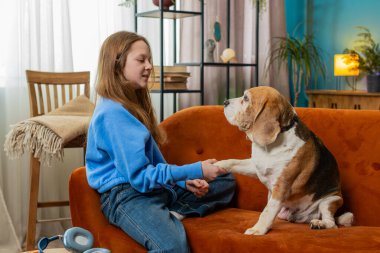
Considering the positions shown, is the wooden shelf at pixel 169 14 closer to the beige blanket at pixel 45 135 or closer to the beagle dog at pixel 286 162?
the beige blanket at pixel 45 135

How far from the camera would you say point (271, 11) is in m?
5.05

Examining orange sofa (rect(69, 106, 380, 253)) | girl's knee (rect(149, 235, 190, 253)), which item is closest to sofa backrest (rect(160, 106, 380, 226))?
orange sofa (rect(69, 106, 380, 253))

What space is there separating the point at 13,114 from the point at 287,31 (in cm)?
281

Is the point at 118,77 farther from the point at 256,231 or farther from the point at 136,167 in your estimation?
the point at 256,231

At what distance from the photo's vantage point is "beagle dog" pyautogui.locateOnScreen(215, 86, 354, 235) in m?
2.02

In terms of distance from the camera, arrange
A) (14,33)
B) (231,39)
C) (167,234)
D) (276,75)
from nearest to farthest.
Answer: (167,234) → (14,33) → (231,39) → (276,75)

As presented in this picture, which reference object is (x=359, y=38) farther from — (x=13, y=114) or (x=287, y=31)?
(x=13, y=114)

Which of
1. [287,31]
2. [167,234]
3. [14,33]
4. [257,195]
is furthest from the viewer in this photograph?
[287,31]

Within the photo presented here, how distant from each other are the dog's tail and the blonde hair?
791 mm

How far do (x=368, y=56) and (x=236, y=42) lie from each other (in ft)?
3.52

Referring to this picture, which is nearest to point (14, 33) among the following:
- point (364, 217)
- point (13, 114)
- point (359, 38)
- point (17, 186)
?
point (13, 114)

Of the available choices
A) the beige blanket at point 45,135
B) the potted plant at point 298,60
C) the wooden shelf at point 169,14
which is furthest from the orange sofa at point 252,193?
the potted plant at point 298,60

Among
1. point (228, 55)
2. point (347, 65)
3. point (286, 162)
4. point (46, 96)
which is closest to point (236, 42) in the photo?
point (228, 55)

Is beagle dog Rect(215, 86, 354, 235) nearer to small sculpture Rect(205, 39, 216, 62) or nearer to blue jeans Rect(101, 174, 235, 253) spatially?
blue jeans Rect(101, 174, 235, 253)
